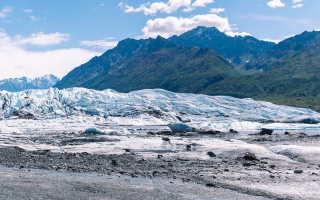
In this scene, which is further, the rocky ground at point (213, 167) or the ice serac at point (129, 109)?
the ice serac at point (129, 109)

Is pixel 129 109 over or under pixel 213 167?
over

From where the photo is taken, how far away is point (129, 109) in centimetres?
12538

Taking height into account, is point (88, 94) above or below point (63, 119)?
above

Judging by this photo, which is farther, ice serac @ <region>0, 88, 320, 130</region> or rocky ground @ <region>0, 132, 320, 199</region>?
ice serac @ <region>0, 88, 320, 130</region>

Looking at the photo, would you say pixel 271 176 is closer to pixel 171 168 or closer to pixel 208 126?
pixel 171 168

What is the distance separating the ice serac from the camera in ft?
386

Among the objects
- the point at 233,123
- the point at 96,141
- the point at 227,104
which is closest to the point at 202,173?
the point at 96,141

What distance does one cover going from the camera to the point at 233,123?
94.8 metres

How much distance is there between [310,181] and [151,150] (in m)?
20.6

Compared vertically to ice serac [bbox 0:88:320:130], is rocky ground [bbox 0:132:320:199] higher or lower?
lower

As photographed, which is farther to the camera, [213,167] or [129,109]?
[129,109]

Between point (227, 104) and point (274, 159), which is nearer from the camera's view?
point (274, 159)

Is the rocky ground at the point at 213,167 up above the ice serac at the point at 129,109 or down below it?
below

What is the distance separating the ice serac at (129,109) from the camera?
386 ft
